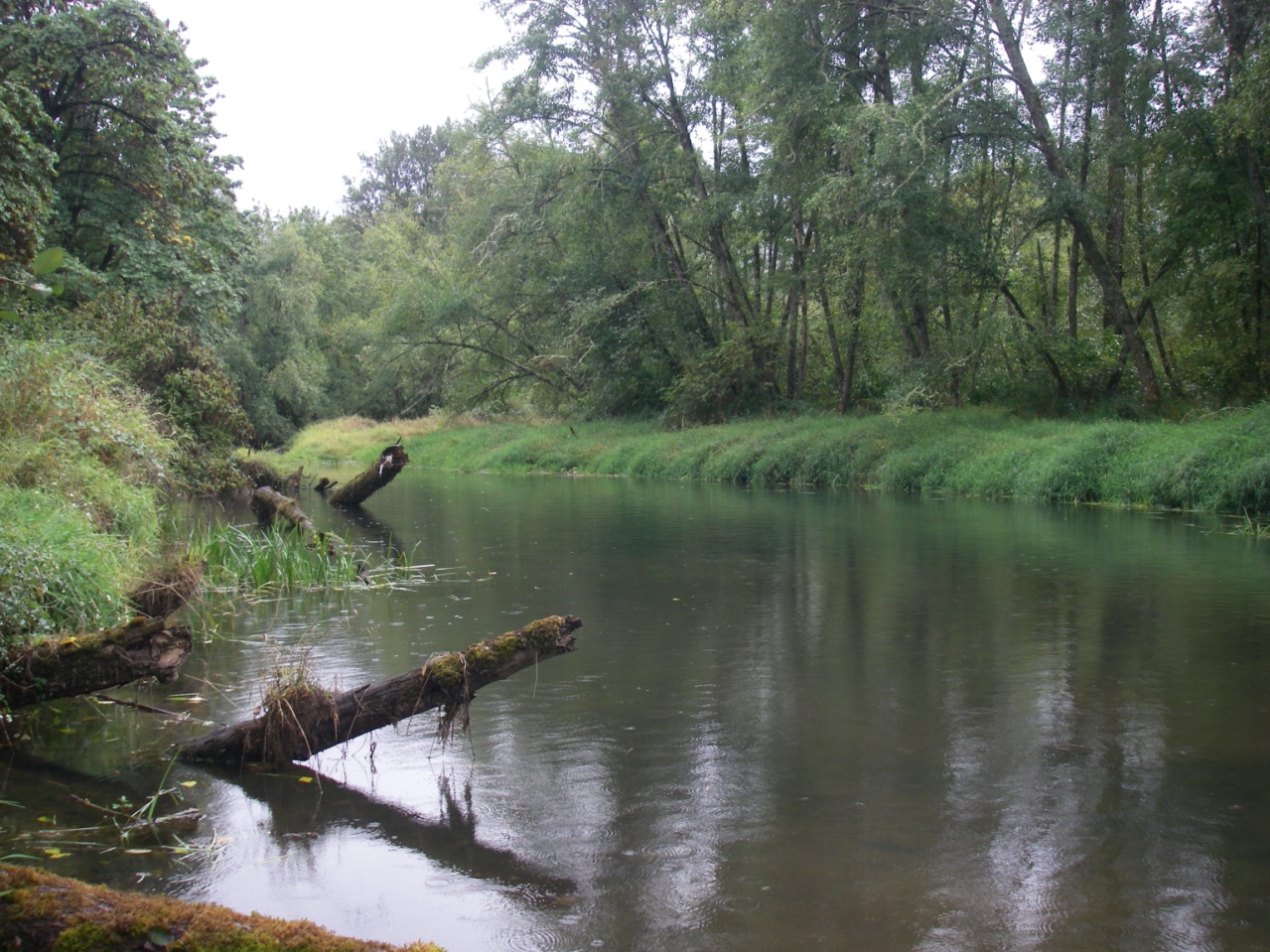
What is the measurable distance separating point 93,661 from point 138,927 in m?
3.38

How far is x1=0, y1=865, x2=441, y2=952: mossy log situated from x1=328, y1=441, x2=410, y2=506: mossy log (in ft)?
53.5

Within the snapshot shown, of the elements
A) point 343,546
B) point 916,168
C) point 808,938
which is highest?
point 916,168

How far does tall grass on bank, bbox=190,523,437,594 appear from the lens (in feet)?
37.6

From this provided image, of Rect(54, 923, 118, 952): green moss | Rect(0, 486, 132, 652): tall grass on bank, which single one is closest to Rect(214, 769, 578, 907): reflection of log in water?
Rect(0, 486, 132, 652): tall grass on bank

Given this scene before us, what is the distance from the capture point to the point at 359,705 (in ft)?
18.9

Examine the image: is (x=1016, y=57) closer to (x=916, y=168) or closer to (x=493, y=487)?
(x=916, y=168)

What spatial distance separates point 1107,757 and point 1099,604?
4.99 metres

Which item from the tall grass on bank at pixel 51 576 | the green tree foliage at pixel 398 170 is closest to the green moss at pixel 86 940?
the tall grass on bank at pixel 51 576

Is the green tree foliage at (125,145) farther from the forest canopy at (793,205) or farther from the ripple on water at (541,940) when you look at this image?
the ripple on water at (541,940)

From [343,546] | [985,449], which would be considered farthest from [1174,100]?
[343,546]

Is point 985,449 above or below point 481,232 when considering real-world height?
below

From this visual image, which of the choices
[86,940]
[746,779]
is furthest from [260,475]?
[86,940]

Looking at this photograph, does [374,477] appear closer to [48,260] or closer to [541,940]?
[541,940]

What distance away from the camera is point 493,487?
1139 inches
